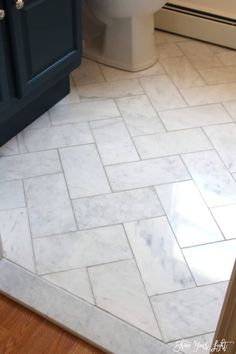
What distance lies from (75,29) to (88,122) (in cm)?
38

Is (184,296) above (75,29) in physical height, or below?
below

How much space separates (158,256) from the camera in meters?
1.39

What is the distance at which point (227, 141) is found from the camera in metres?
1.84

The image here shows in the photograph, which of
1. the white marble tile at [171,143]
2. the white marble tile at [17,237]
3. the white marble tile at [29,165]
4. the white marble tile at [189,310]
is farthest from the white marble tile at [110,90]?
the white marble tile at [189,310]

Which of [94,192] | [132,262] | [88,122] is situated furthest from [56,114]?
[132,262]

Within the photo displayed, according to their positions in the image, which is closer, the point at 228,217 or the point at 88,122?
the point at 228,217

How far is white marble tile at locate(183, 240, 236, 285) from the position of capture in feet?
4.38

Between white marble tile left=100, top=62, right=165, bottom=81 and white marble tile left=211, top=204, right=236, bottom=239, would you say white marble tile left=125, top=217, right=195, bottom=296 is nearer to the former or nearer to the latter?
white marble tile left=211, top=204, right=236, bottom=239

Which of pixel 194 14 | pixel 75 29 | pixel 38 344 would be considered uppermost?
pixel 75 29

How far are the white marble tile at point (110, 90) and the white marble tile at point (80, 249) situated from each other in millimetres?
826

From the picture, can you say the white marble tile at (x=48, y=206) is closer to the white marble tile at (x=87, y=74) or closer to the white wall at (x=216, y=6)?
the white marble tile at (x=87, y=74)

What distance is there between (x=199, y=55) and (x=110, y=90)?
1.94 ft

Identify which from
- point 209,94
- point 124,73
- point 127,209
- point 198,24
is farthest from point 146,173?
point 198,24

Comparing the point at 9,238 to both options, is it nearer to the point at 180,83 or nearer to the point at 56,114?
the point at 56,114
